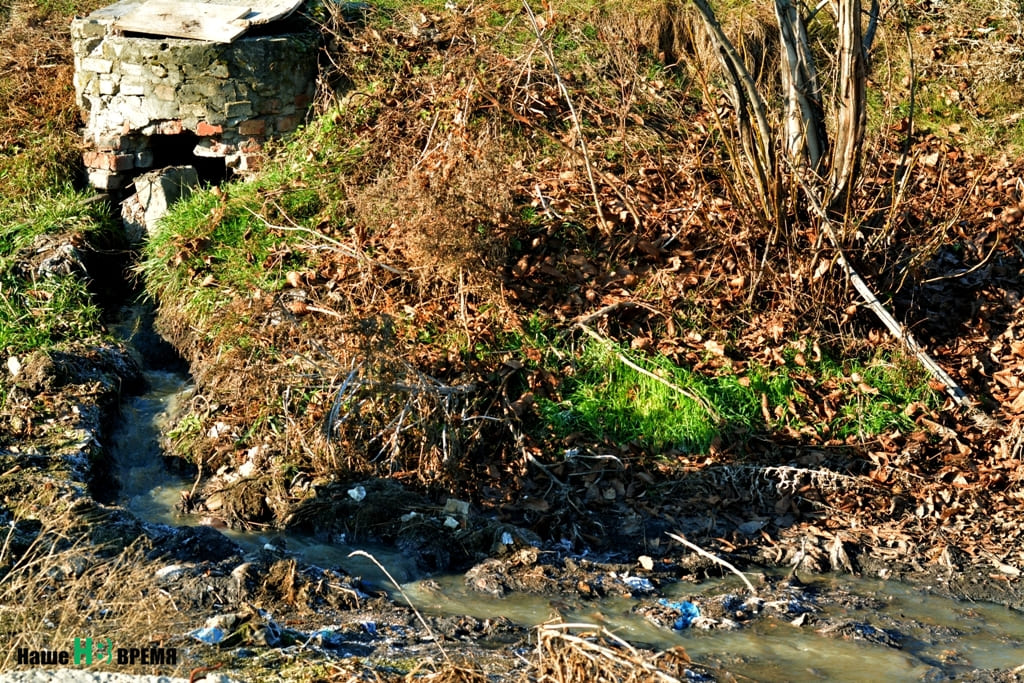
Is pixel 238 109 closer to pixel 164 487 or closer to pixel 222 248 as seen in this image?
pixel 222 248

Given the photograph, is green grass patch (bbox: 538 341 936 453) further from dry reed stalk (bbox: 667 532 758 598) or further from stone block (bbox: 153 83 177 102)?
stone block (bbox: 153 83 177 102)

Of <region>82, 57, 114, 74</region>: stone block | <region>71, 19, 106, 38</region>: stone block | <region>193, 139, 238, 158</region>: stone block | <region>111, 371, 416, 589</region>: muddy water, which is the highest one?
<region>71, 19, 106, 38</region>: stone block

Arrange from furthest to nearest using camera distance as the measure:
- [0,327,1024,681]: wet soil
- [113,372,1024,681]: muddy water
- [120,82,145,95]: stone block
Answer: [120,82,145,95]: stone block, [113,372,1024,681]: muddy water, [0,327,1024,681]: wet soil

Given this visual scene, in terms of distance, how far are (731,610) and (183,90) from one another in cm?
554

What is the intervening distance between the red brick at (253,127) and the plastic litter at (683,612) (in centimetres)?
503

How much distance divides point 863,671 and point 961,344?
2888 mm

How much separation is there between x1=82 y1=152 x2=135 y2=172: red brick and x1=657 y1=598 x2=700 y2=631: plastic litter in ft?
18.1

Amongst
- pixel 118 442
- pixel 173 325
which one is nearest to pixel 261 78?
pixel 173 325

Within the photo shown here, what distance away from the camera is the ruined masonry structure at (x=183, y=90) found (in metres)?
8.29

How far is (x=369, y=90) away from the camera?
8672 millimetres

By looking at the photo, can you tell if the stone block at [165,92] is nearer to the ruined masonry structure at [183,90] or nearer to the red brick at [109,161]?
the ruined masonry structure at [183,90]

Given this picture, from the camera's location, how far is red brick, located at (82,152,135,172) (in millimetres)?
8594

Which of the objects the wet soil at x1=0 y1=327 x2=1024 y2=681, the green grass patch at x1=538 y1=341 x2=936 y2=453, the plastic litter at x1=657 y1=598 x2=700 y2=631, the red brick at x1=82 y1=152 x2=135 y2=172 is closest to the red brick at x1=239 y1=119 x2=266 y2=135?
the red brick at x1=82 y1=152 x2=135 y2=172

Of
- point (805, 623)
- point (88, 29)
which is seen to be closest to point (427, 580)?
point (805, 623)
